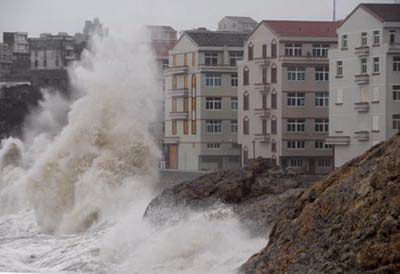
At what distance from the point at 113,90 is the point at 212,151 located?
2036 millimetres

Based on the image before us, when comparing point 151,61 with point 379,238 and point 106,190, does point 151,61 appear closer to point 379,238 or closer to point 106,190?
point 106,190

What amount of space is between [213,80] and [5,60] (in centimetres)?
141

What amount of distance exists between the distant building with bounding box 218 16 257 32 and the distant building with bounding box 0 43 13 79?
1.34m

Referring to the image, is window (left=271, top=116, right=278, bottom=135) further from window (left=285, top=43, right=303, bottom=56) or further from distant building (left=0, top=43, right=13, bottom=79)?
distant building (left=0, top=43, right=13, bottom=79)

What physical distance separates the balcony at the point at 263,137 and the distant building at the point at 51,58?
1.29 metres

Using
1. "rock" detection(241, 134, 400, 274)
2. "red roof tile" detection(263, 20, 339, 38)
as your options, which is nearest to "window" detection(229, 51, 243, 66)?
"red roof tile" detection(263, 20, 339, 38)

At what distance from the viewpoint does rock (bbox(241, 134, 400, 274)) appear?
13.1 ft

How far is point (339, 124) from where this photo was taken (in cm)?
575

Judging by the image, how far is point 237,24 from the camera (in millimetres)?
5988

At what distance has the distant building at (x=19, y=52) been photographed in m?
6.52

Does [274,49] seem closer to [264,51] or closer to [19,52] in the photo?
[264,51]

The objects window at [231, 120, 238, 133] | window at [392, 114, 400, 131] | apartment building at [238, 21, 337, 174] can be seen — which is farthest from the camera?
window at [231, 120, 238, 133]

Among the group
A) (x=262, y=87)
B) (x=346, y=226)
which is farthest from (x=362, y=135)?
(x=346, y=226)

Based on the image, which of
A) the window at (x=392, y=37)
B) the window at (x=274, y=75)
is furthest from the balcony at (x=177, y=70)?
the window at (x=392, y=37)
